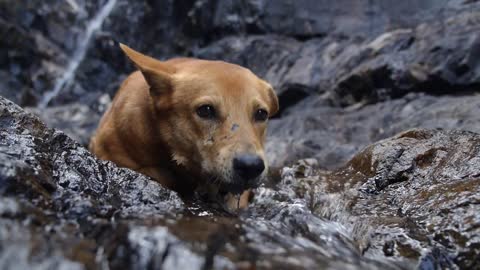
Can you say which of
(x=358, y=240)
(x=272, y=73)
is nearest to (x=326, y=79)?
(x=272, y=73)

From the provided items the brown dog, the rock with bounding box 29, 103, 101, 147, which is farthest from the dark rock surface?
the rock with bounding box 29, 103, 101, 147

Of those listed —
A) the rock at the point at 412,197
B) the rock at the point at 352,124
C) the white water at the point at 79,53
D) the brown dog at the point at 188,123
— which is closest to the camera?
the rock at the point at 412,197

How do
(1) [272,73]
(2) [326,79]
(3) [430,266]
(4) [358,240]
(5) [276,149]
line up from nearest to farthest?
(3) [430,266] → (4) [358,240] → (5) [276,149] → (2) [326,79] → (1) [272,73]

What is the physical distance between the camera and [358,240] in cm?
287

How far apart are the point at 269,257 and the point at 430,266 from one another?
950 mm

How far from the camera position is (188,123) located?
3.84 m

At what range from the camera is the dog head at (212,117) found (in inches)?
132

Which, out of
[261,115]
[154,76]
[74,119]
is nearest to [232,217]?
[261,115]

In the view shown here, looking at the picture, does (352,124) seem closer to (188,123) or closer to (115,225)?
(188,123)

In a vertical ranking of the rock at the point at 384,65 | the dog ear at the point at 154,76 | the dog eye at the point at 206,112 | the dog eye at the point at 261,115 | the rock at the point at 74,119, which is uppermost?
the dog ear at the point at 154,76

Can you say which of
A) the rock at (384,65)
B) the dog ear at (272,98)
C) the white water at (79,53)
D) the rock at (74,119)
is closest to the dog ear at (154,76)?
the dog ear at (272,98)

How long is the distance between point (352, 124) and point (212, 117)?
4940 millimetres

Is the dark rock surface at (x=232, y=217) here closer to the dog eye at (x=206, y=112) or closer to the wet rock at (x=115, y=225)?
the wet rock at (x=115, y=225)

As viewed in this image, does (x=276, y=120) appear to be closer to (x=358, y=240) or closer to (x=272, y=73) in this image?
(x=272, y=73)
